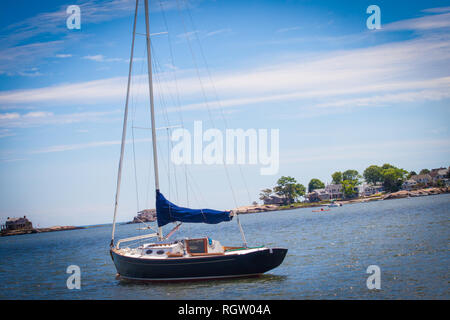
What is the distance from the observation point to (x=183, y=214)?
25.7 metres

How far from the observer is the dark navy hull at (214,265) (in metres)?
23.7

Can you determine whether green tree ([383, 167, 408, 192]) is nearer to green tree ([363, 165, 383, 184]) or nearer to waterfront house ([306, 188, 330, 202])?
green tree ([363, 165, 383, 184])

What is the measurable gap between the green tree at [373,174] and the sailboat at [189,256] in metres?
180

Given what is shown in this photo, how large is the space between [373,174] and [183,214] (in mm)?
183680

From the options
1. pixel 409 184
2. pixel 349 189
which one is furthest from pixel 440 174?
pixel 349 189

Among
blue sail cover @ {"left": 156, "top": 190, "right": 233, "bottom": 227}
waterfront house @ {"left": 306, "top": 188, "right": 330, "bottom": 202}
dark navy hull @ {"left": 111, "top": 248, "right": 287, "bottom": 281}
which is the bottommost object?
waterfront house @ {"left": 306, "top": 188, "right": 330, "bottom": 202}

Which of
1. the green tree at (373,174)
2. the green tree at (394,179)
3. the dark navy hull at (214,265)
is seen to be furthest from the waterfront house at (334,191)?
the dark navy hull at (214,265)

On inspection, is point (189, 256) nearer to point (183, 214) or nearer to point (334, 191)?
point (183, 214)

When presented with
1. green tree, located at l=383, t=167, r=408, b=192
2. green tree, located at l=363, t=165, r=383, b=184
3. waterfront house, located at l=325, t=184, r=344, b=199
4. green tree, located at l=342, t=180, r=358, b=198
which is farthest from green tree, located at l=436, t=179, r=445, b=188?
waterfront house, located at l=325, t=184, r=344, b=199

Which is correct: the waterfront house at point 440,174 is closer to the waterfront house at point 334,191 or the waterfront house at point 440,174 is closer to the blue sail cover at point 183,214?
the waterfront house at point 334,191

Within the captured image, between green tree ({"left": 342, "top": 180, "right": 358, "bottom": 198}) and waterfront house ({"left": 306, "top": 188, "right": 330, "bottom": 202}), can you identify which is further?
waterfront house ({"left": 306, "top": 188, "right": 330, "bottom": 202})

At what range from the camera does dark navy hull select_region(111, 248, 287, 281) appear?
23734 millimetres
